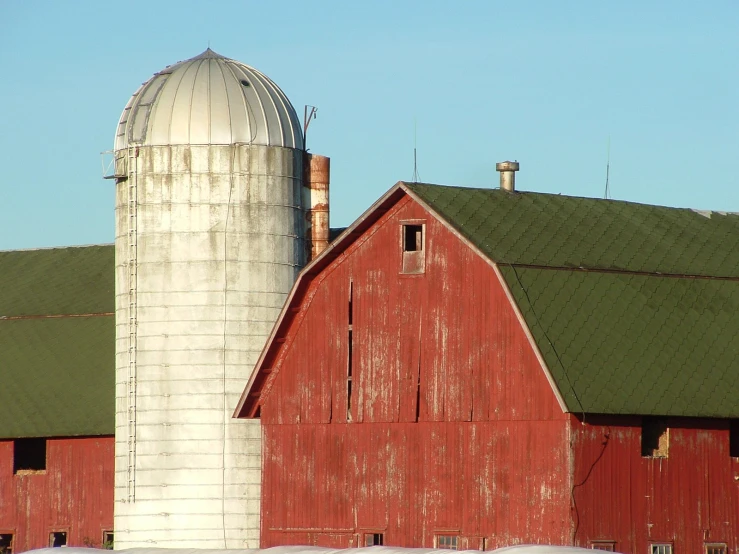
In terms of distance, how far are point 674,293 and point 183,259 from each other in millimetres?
12353

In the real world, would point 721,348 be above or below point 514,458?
above

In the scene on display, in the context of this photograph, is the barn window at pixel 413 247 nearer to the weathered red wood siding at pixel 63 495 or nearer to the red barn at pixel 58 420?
the red barn at pixel 58 420

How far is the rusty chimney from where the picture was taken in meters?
44.2

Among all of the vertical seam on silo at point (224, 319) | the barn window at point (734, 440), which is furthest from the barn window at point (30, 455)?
the barn window at point (734, 440)

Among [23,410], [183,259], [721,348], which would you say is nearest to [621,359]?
[721,348]

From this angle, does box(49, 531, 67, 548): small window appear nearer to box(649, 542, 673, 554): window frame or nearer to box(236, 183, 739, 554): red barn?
box(236, 183, 739, 554): red barn

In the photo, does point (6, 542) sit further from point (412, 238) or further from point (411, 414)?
point (412, 238)

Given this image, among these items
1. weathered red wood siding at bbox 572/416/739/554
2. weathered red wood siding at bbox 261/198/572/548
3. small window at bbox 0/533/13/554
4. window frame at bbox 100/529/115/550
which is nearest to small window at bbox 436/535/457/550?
weathered red wood siding at bbox 261/198/572/548

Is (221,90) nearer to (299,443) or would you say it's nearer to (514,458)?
(299,443)

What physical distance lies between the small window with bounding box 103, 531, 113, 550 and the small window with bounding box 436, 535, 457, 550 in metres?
11.2

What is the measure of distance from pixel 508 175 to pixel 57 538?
634 inches

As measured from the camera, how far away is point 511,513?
35.3 metres

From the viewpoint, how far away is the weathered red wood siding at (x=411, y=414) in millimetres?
35312

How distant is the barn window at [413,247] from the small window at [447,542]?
19.1ft
